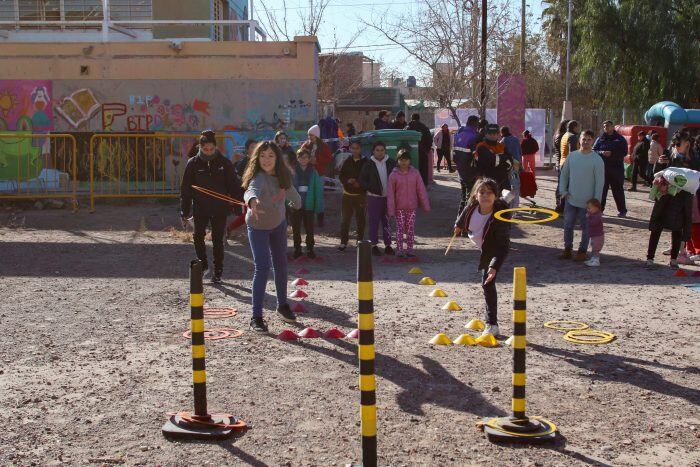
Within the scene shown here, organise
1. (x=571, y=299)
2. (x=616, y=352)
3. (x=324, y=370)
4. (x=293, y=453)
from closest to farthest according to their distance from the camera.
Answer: (x=293, y=453)
(x=324, y=370)
(x=616, y=352)
(x=571, y=299)

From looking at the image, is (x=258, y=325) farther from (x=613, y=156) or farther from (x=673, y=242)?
(x=613, y=156)

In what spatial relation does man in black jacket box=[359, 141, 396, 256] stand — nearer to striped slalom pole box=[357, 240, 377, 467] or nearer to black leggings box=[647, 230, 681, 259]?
black leggings box=[647, 230, 681, 259]

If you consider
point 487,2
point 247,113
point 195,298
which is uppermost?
point 487,2

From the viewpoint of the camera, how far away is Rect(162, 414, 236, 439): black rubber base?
18.9 feet

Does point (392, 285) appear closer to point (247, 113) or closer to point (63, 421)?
point (63, 421)

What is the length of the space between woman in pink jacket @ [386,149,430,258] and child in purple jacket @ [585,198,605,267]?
2.19 meters

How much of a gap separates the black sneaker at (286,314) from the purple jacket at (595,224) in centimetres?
530

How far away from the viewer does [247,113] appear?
2067cm

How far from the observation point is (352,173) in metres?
13.3

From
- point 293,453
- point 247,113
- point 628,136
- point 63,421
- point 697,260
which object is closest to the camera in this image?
point 293,453

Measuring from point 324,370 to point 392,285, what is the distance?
13.0 feet

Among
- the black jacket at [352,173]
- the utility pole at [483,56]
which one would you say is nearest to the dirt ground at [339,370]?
the black jacket at [352,173]

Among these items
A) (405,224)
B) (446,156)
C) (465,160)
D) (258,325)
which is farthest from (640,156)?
(258,325)

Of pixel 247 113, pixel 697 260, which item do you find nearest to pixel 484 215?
pixel 697 260
